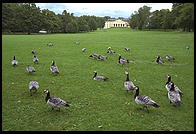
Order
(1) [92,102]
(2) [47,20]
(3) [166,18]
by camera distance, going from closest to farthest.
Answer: (1) [92,102] < (2) [47,20] < (3) [166,18]

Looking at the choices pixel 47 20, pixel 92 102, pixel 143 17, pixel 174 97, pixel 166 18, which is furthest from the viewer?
pixel 143 17

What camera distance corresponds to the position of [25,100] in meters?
10.4

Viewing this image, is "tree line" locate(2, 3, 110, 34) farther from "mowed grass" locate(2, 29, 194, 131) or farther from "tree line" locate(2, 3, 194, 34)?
"mowed grass" locate(2, 29, 194, 131)

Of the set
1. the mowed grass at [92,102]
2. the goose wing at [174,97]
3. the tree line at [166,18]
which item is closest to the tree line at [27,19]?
the tree line at [166,18]

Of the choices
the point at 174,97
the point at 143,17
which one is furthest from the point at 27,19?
the point at 174,97

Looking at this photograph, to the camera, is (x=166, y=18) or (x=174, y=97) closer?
(x=174, y=97)

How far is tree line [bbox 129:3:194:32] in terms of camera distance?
66294 millimetres

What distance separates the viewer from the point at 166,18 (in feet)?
283

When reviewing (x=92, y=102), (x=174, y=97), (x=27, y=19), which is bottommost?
(x=92, y=102)

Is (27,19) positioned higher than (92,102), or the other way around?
(27,19)

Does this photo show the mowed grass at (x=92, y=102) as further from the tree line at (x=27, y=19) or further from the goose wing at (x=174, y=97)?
the tree line at (x=27, y=19)

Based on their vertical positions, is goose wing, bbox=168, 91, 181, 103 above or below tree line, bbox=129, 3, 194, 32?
below

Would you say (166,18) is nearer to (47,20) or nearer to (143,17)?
(143,17)

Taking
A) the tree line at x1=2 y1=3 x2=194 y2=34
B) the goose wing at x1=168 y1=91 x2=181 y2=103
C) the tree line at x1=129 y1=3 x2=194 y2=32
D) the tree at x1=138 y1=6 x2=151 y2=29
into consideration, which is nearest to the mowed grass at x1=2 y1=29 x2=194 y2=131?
the goose wing at x1=168 y1=91 x2=181 y2=103
